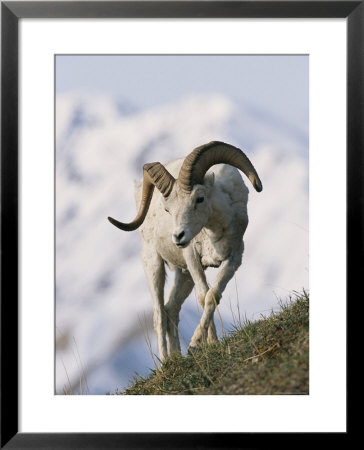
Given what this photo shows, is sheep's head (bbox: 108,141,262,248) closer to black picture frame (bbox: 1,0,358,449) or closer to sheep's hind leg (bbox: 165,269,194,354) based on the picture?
sheep's hind leg (bbox: 165,269,194,354)

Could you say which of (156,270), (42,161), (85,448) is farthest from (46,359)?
(156,270)

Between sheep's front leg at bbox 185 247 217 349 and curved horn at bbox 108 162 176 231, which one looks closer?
sheep's front leg at bbox 185 247 217 349

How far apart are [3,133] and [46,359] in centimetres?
220

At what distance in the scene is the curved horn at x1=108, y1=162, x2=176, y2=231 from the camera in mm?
10484

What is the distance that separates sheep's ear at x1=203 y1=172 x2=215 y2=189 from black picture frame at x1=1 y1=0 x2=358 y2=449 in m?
2.62

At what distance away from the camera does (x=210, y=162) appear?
33.8 feet

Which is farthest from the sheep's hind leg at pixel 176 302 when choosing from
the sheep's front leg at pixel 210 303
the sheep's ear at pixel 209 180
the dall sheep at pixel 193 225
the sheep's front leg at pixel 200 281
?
the sheep's ear at pixel 209 180

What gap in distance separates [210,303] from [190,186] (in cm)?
141

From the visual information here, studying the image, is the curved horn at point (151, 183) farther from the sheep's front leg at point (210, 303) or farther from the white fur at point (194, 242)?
the sheep's front leg at point (210, 303)

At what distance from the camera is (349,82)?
336 inches

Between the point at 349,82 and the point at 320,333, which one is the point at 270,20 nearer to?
the point at 349,82

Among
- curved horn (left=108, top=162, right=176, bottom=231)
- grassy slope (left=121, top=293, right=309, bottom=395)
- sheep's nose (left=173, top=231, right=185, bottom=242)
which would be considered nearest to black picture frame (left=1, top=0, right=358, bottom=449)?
grassy slope (left=121, top=293, right=309, bottom=395)

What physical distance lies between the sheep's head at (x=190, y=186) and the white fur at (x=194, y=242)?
0.01 meters

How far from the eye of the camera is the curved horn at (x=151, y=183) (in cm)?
1048
